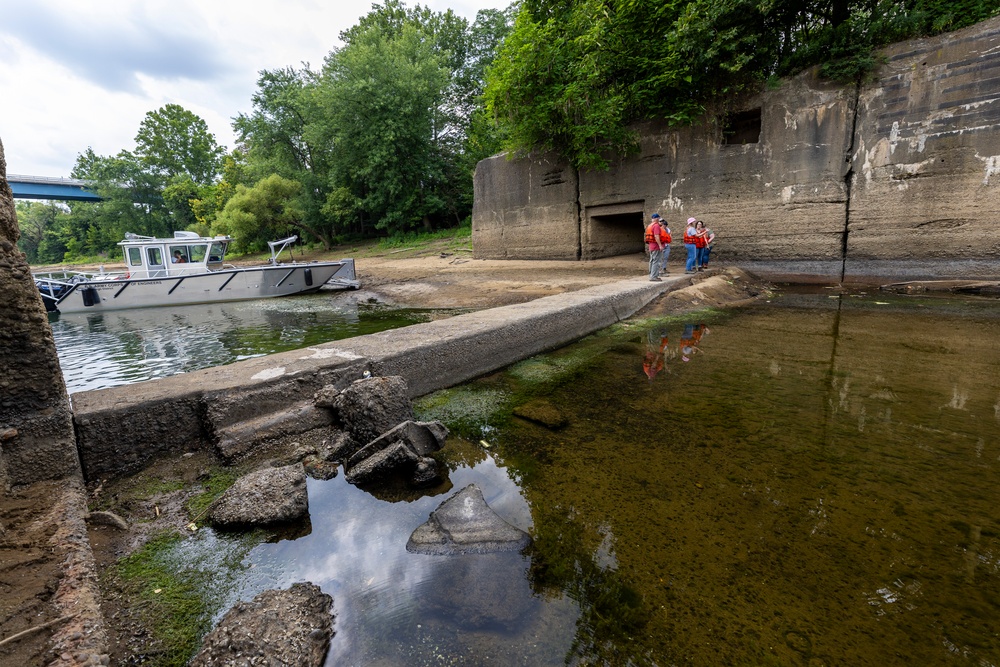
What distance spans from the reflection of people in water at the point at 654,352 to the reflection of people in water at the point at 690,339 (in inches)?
7.6

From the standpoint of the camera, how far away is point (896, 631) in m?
1.53

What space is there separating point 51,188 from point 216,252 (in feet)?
152

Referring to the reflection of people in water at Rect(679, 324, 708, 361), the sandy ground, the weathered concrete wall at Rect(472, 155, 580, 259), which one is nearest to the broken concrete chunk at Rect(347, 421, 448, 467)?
the reflection of people in water at Rect(679, 324, 708, 361)

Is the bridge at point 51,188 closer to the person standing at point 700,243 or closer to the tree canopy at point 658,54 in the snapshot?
the tree canopy at point 658,54

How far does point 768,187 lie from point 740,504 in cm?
1021

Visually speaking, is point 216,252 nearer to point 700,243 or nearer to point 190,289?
point 190,289

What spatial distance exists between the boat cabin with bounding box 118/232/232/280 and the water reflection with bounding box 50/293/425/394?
1458 mm

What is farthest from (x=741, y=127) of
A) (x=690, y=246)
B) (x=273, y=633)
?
(x=273, y=633)

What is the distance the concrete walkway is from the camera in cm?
257

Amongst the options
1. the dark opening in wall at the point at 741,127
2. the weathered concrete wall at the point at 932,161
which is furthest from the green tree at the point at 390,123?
the weathered concrete wall at the point at 932,161

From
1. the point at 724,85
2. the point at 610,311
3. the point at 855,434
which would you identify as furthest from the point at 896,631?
the point at 724,85

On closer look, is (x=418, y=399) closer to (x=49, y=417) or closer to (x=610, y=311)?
(x=49, y=417)

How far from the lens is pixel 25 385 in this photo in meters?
2.19

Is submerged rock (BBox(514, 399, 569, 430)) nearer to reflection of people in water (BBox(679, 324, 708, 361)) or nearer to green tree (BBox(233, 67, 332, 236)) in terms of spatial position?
reflection of people in water (BBox(679, 324, 708, 361))
